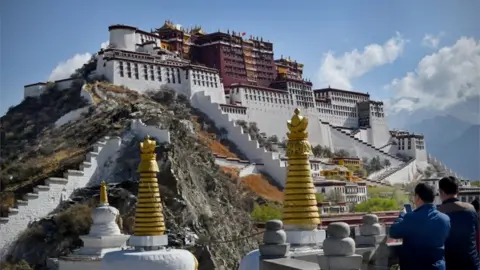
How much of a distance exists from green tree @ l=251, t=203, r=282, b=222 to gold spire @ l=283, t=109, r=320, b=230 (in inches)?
1064

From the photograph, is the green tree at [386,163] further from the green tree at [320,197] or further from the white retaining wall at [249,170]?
the green tree at [320,197]

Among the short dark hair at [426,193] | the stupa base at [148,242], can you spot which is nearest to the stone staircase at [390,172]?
the stupa base at [148,242]

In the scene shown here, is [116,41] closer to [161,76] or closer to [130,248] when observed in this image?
[161,76]

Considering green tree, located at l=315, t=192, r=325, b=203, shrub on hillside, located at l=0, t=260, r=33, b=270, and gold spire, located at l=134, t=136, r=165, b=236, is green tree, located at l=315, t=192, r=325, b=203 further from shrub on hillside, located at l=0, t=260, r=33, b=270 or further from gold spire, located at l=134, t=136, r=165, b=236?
gold spire, located at l=134, t=136, r=165, b=236

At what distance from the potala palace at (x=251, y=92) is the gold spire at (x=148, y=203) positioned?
36434 mm

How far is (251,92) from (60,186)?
32.1 meters

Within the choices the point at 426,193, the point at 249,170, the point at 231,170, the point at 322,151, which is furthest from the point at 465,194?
the point at 322,151

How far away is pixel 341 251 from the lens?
5375mm

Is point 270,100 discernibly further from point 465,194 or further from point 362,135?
point 465,194

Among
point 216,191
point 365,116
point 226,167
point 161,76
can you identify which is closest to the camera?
point 216,191

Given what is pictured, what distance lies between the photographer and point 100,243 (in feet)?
50.7

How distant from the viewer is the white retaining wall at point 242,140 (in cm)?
4959

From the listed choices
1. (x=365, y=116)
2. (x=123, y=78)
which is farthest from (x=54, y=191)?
(x=365, y=116)

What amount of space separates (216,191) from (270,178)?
1506 cm
